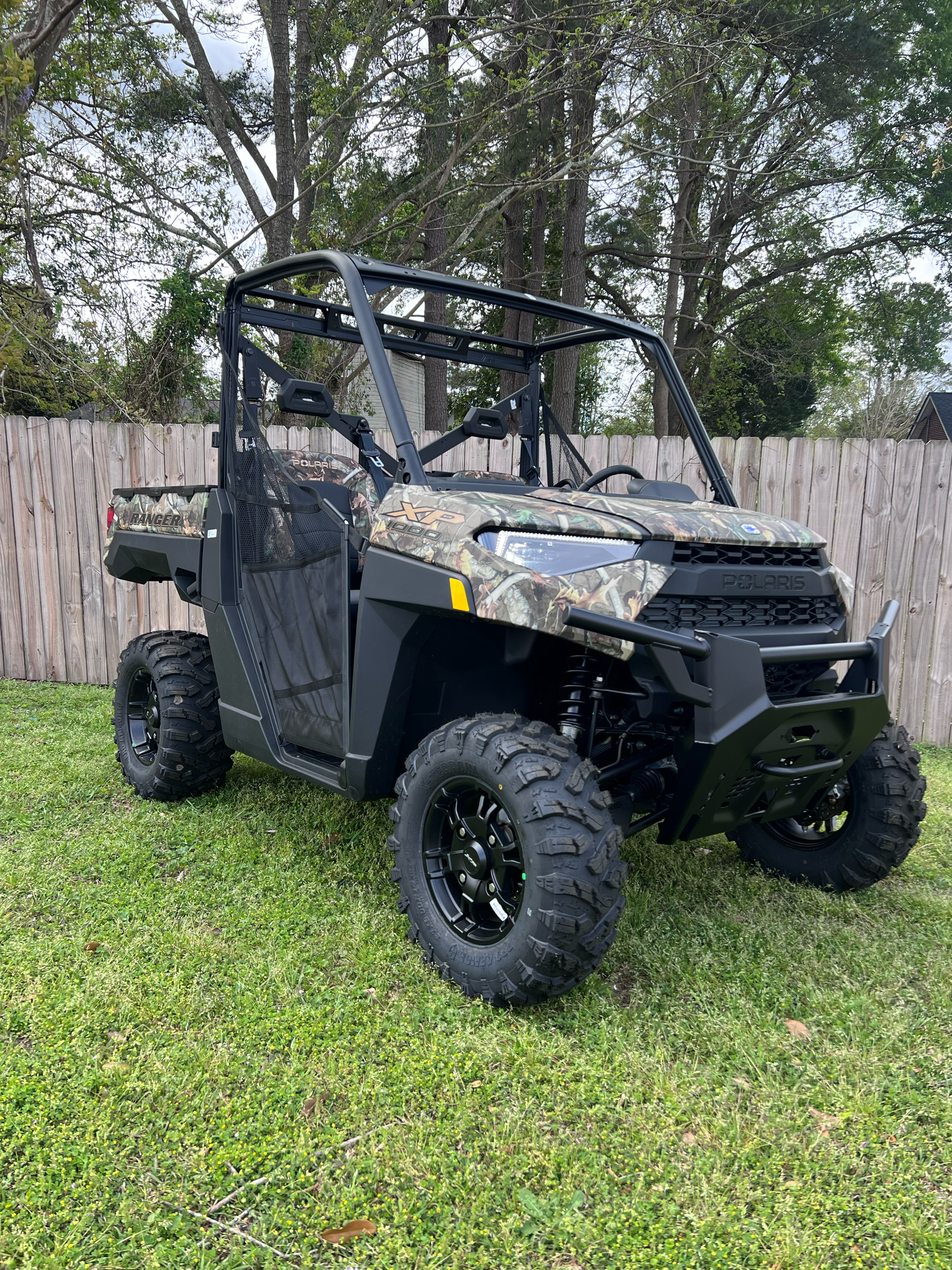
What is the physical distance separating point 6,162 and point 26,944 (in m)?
6.27

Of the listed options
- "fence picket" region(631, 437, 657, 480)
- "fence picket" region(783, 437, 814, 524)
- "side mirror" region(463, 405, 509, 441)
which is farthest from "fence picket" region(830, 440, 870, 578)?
"side mirror" region(463, 405, 509, 441)

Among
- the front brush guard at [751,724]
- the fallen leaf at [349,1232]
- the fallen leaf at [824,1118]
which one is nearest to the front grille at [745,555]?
the front brush guard at [751,724]

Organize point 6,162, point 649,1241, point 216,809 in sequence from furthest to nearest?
point 6,162 → point 216,809 → point 649,1241

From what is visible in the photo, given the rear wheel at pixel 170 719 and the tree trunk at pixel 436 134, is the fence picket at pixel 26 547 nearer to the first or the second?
the rear wheel at pixel 170 719

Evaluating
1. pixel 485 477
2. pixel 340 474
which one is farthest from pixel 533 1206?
pixel 340 474

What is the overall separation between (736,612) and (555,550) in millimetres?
597

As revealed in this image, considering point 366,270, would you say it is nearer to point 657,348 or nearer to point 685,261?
point 657,348

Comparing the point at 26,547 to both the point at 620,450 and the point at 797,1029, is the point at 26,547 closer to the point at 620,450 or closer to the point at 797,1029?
the point at 620,450

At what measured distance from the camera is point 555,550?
96.9 inches

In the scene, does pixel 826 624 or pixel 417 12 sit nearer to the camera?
pixel 826 624

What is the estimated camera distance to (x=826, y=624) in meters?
2.87

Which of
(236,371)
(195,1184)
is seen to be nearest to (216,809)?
(236,371)

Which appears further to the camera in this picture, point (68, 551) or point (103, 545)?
point (68, 551)

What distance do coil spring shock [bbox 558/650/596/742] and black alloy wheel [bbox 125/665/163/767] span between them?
2460 mm
